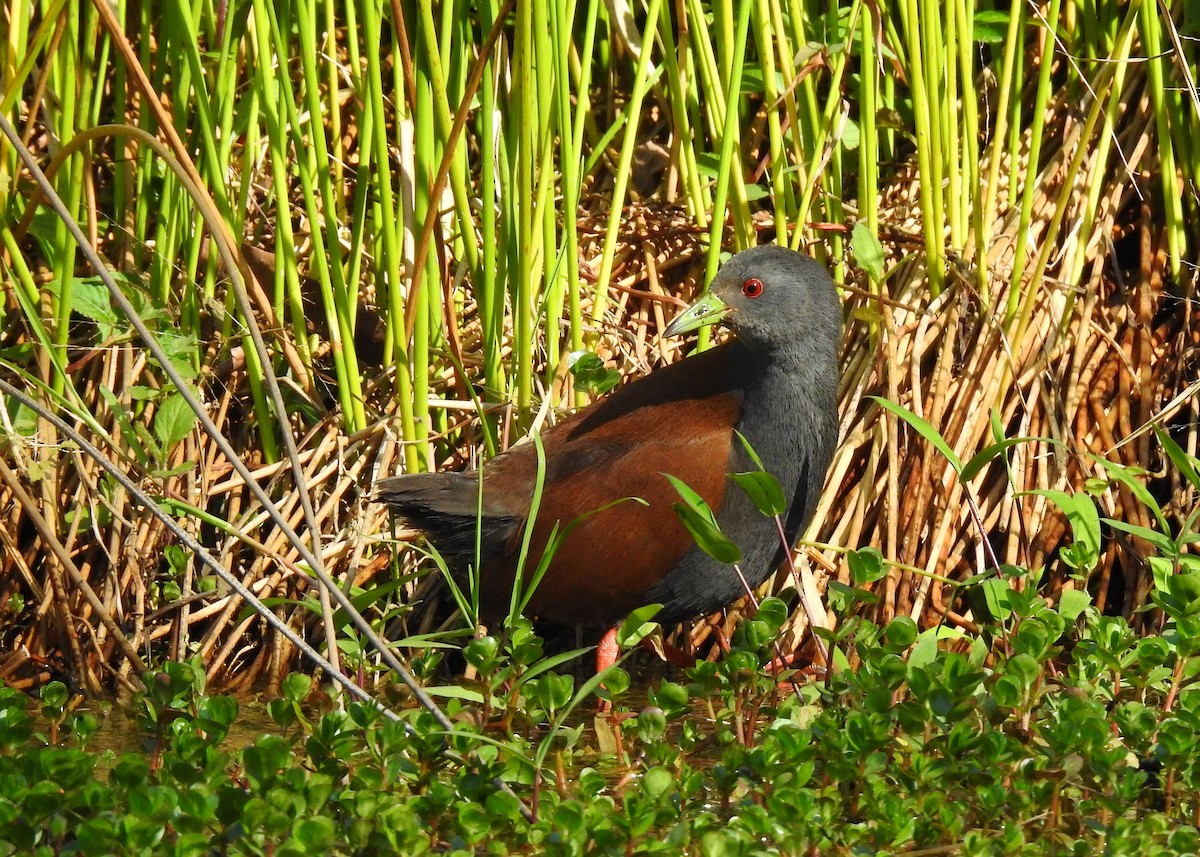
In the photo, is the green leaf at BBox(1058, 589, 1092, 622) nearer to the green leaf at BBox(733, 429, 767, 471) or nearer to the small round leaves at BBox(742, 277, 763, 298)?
the green leaf at BBox(733, 429, 767, 471)

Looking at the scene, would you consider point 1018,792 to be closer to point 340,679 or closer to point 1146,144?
point 340,679

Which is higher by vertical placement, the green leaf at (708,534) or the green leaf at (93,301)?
the green leaf at (93,301)

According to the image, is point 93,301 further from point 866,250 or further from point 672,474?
point 866,250

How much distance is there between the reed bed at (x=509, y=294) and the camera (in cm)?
302

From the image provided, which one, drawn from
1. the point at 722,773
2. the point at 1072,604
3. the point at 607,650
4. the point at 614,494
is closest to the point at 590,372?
the point at 614,494

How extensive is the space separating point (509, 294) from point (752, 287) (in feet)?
1.94

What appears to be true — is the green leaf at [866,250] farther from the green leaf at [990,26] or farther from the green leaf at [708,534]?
the green leaf at [708,534]

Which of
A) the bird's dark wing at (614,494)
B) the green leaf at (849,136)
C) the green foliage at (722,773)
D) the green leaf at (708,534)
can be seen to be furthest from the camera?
the green leaf at (849,136)

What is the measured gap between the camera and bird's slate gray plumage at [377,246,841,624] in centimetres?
292

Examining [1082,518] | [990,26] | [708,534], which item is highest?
[990,26]

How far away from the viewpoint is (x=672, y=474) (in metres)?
2.93

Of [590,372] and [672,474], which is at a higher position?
[590,372]

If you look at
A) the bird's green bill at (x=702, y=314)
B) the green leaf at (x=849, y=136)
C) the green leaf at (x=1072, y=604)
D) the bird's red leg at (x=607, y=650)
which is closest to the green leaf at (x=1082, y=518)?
the green leaf at (x=1072, y=604)

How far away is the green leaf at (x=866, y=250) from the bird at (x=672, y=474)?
0.09 meters
